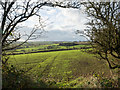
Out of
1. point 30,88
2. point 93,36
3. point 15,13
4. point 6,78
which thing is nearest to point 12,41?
point 15,13

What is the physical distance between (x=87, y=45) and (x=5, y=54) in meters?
4.43

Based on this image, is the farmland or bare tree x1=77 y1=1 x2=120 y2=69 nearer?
bare tree x1=77 y1=1 x2=120 y2=69

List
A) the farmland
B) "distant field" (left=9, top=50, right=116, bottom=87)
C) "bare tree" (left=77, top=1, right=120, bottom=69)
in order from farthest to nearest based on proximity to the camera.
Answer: "distant field" (left=9, top=50, right=116, bottom=87), the farmland, "bare tree" (left=77, top=1, right=120, bottom=69)

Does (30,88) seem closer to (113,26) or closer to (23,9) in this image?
(23,9)

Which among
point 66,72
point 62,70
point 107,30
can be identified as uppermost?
point 107,30

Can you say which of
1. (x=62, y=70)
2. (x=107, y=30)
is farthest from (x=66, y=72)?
(x=107, y=30)

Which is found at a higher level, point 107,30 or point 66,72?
point 107,30

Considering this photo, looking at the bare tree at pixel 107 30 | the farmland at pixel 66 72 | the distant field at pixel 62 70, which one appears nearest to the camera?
the bare tree at pixel 107 30

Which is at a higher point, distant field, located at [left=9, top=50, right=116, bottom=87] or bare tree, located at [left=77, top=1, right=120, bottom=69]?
bare tree, located at [left=77, top=1, right=120, bottom=69]

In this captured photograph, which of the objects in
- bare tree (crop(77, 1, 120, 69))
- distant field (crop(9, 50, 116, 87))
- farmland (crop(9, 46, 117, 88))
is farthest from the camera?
distant field (crop(9, 50, 116, 87))

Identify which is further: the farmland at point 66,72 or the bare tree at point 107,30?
the farmland at point 66,72

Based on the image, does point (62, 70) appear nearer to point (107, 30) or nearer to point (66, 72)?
point (66, 72)

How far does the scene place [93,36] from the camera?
4711 millimetres

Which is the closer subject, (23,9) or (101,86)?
(23,9)
